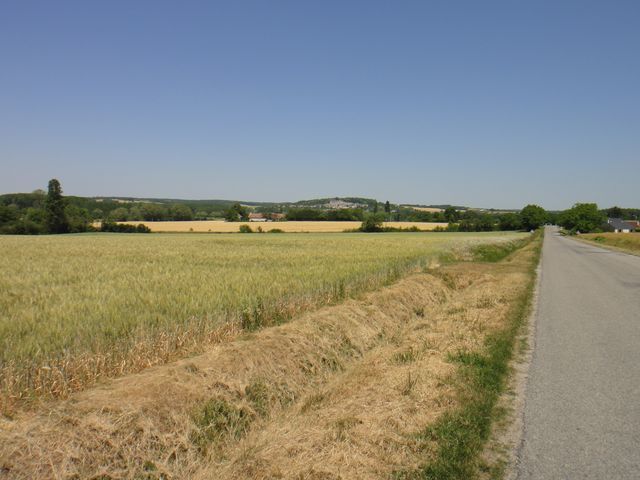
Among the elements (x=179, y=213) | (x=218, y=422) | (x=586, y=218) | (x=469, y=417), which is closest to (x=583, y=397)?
(x=469, y=417)

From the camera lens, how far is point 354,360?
306 inches

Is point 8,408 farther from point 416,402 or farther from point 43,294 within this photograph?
point 43,294

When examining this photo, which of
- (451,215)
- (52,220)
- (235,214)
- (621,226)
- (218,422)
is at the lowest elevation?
(52,220)

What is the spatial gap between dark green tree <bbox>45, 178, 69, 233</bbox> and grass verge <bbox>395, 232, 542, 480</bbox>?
10314 centimetres

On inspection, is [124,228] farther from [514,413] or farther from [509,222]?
[509,222]

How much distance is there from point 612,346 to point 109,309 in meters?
9.45

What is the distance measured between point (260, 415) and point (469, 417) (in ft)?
8.19

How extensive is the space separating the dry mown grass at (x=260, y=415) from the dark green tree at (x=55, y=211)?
101181 mm

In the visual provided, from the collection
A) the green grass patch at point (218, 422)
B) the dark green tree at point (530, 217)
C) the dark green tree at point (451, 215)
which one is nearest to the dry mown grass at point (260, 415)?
the green grass patch at point (218, 422)

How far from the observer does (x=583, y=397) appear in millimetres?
5617

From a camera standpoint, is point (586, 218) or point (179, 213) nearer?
point (586, 218)

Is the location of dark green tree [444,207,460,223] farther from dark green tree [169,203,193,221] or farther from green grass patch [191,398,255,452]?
green grass patch [191,398,255,452]

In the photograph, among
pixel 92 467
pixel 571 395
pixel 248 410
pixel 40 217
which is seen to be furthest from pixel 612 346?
pixel 40 217

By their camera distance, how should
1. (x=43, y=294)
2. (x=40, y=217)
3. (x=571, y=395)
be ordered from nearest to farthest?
(x=571, y=395) < (x=43, y=294) < (x=40, y=217)
